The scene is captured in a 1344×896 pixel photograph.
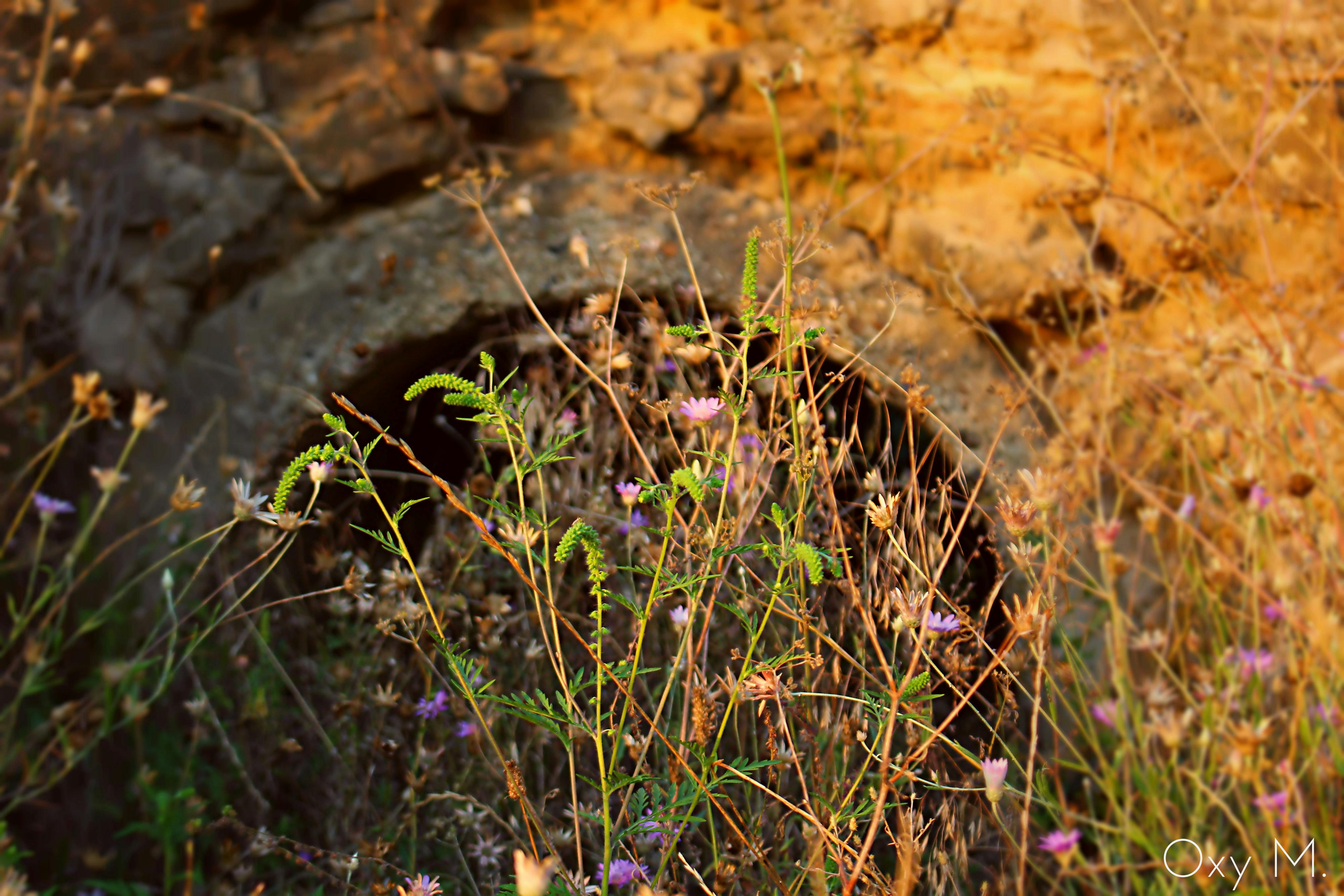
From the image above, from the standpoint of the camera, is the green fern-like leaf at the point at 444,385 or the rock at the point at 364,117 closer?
the green fern-like leaf at the point at 444,385

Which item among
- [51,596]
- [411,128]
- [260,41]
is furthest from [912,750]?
[260,41]

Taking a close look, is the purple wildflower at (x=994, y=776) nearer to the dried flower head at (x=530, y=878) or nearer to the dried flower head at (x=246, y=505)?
the dried flower head at (x=530, y=878)

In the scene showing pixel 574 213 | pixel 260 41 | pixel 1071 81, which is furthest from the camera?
pixel 260 41

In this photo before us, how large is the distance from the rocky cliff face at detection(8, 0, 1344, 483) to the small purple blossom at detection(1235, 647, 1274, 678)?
0.75m

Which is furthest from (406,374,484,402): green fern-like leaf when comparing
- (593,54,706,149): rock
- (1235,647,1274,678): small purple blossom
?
(593,54,706,149): rock

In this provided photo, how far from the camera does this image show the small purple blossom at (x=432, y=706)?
5.28ft

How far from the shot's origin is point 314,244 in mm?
2803

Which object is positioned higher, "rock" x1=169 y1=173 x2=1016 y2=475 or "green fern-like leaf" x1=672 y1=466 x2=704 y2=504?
"green fern-like leaf" x1=672 y1=466 x2=704 y2=504

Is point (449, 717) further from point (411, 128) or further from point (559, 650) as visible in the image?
point (411, 128)

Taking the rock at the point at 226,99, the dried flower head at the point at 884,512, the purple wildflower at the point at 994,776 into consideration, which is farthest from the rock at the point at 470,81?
the purple wildflower at the point at 994,776

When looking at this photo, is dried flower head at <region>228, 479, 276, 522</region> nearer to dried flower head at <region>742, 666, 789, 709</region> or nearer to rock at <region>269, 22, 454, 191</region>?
dried flower head at <region>742, 666, 789, 709</region>

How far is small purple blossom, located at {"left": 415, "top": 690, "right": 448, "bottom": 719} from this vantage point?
5.28ft

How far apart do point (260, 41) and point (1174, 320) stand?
2574 millimetres

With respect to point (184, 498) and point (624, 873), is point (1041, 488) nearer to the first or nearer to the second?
point (624, 873)
